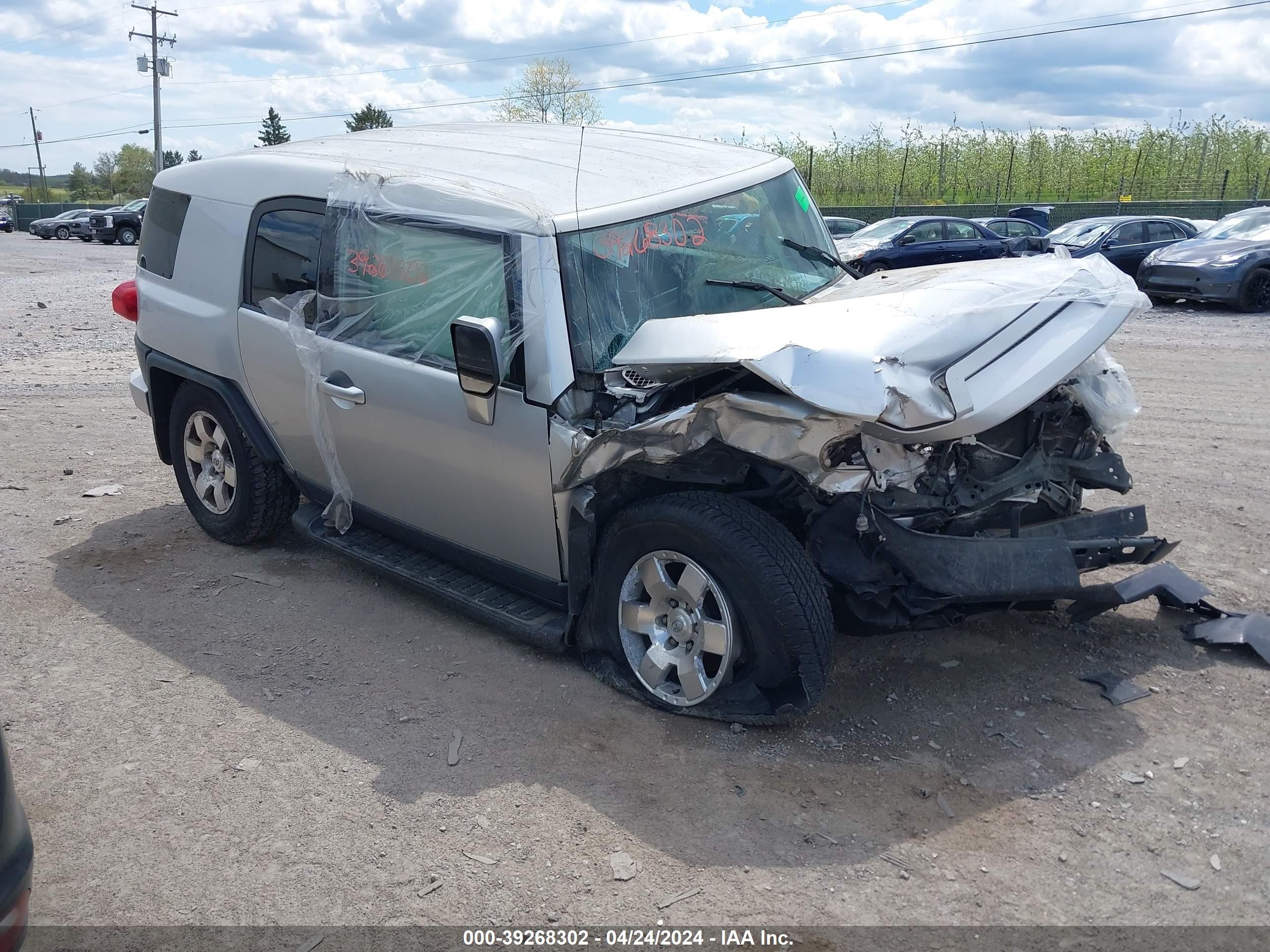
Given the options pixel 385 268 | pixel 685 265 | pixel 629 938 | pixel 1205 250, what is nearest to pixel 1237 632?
pixel 685 265

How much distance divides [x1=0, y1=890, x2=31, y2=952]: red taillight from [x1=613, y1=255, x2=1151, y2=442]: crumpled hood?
7.85 feet

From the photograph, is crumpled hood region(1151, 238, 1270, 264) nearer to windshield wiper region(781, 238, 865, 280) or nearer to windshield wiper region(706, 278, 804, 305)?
windshield wiper region(781, 238, 865, 280)

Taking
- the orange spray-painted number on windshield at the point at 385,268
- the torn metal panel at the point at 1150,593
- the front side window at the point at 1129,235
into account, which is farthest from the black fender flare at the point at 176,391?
the front side window at the point at 1129,235

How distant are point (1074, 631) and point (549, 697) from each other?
7.51 ft

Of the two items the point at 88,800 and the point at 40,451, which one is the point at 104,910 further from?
the point at 40,451

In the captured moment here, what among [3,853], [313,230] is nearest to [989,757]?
[3,853]

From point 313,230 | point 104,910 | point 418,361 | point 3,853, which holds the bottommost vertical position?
point 104,910

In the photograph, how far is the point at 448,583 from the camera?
451 cm

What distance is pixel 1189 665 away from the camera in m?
4.20

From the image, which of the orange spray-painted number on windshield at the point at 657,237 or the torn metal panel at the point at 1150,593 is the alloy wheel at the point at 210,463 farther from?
the torn metal panel at the point at 1150,593

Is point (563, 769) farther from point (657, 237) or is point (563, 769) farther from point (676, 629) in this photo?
point (657, 237)

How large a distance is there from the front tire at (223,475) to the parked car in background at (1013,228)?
1776cm

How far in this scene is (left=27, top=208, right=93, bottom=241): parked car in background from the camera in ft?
129

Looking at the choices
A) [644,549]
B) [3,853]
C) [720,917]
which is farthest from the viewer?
[644,549]
